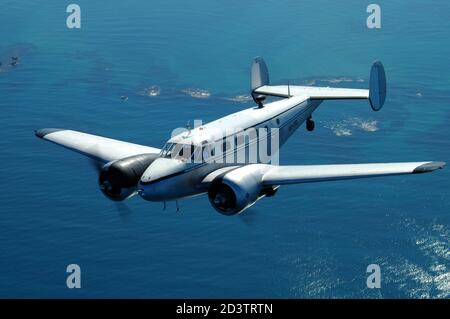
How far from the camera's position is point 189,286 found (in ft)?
400

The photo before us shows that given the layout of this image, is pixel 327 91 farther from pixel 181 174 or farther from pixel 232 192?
pixel 232 192

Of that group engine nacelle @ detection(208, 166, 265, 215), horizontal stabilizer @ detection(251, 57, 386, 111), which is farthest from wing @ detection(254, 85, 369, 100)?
engine nacelle @ detection(208, 166, 265, 215)

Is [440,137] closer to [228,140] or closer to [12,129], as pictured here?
[12,129]

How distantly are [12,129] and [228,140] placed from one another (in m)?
141

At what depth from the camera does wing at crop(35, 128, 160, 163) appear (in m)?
56.0

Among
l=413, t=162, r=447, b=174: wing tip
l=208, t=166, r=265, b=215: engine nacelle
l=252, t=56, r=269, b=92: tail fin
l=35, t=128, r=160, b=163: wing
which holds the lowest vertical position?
l=208, t=166, r=265, b=215: engine nacelle

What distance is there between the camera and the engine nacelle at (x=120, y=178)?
166ft

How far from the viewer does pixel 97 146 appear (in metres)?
58.6

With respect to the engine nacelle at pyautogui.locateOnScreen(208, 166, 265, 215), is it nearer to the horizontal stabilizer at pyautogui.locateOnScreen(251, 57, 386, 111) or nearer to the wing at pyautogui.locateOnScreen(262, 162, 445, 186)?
the wing at pyautogui.locateOnScreen(262, 162, 445, 186)

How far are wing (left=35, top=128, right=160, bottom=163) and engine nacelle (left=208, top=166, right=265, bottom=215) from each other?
911 centimetres

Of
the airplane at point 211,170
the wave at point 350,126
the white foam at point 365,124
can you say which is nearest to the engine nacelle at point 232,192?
the airplane at point 211,170

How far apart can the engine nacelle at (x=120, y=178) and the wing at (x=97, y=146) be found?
12.1 feet

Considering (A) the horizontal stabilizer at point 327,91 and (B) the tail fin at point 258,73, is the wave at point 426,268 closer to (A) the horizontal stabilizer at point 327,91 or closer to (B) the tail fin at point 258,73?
(A) the horizontal stabilizer at point 327,91

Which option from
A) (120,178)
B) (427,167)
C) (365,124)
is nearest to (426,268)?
(365,124)
